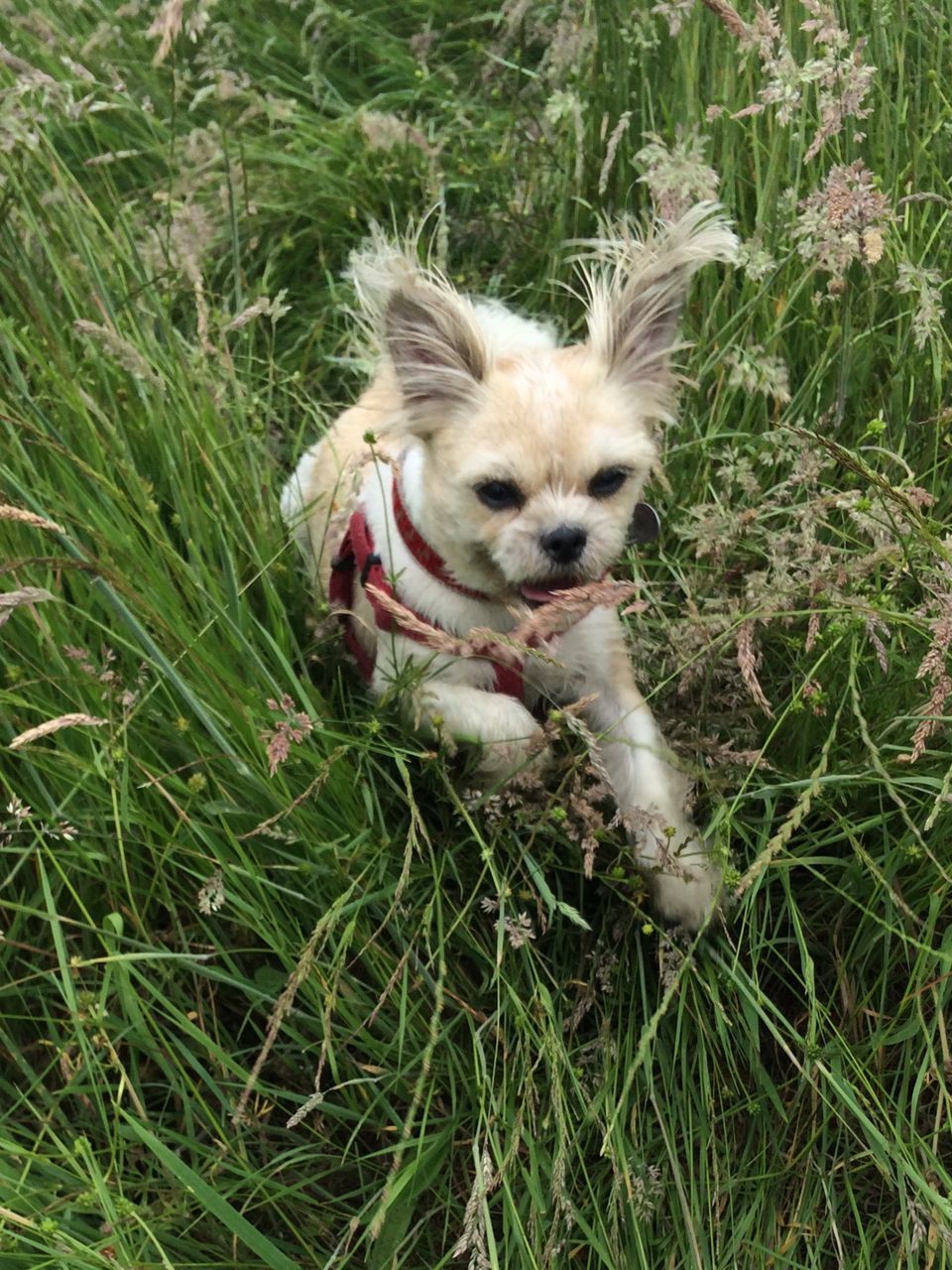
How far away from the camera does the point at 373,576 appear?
2.44m

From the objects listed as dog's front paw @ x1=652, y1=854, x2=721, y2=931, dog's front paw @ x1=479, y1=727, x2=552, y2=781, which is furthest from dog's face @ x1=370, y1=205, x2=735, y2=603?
dog's front paw @ x1=652, y1=854, x2=721, y2=931

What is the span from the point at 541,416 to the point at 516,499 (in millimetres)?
163

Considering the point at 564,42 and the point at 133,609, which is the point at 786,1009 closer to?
the point at 133,609

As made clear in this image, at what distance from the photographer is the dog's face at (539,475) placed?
2232mm

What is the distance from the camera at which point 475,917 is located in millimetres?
2201

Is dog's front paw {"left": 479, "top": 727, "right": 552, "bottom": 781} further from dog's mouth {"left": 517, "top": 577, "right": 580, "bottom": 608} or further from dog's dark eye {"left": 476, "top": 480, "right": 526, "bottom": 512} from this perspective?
dog's dark eye {"left": 476, "top": 480, "right": 526, "bottom": 512}

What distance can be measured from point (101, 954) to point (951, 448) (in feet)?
6.21

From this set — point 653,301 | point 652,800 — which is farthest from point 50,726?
point 653,301

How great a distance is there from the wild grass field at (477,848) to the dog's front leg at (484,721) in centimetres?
7

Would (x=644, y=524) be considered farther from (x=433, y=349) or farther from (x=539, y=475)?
(x=433, y=349)

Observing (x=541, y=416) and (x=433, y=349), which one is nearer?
(x=541, y=416)

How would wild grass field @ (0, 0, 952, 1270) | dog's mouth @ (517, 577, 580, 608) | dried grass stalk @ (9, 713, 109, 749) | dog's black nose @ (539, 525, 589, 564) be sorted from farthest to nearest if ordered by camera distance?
dog's mouth @ (517, 577, 580, 608)
dog's black nose @ (539, 525, 589, 564)
wild grass field @ (0, 0, 952, 1270)
dried grass stalk @ (9, 713, 109, 749)

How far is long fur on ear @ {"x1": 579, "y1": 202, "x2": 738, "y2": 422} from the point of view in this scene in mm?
2295

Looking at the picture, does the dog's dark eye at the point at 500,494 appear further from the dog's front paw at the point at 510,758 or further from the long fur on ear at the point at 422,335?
the dog's front paw at the point at 510,758
